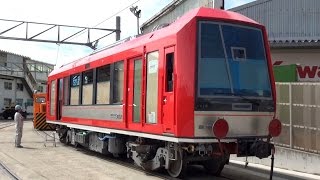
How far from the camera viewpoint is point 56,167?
43.9 ft

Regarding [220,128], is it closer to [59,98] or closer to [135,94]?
[135,94]

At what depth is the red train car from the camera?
998 cm

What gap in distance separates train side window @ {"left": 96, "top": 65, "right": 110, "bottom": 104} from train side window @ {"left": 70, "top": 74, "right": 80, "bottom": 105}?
2.51 meters

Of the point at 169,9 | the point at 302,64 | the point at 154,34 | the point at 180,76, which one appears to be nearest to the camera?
the point at 180,76

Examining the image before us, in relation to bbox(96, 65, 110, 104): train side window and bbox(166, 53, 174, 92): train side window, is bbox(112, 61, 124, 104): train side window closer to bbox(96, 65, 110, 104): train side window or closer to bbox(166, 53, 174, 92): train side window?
bbox(96, 65, 110, 104): train side window

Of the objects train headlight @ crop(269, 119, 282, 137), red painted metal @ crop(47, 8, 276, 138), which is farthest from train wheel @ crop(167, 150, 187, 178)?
train headlight @ crop(269, 119, 282, 137)

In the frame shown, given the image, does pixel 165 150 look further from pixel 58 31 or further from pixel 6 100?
pixel 6 100

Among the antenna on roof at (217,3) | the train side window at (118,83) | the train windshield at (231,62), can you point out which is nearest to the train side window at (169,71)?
the train windshield at (231,62)

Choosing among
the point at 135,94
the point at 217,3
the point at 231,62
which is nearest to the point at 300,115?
the point at 231,62

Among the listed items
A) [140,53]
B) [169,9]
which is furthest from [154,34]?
[169,9]

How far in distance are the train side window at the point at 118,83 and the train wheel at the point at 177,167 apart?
8.18 feet

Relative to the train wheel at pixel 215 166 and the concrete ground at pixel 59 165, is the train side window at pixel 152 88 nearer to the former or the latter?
the concrete ground at pixel 59 165

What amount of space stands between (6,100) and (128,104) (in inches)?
2559

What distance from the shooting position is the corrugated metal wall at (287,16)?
2262 centimetres
